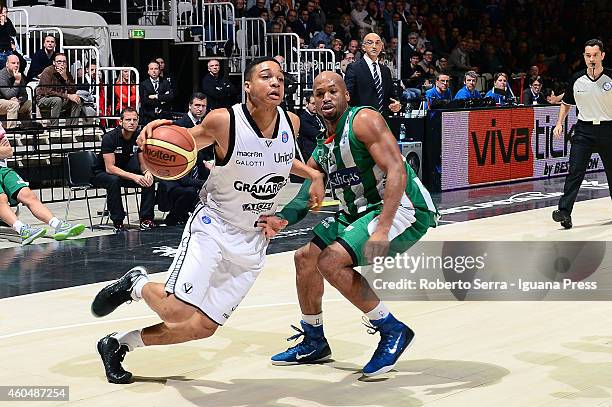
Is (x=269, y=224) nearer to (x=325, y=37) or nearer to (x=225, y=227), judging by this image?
(x=225, y=227)

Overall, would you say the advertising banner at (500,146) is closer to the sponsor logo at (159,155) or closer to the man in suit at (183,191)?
the man in suit at (183,191)

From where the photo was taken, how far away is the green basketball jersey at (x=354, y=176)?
20.9 feet

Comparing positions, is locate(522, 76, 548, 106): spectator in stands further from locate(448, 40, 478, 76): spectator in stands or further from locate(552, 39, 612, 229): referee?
locate(552, 39, 612, 229): referee

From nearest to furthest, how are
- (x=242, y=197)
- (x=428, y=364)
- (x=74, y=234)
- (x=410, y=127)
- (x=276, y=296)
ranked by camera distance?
(x=242, y=197)
(x=428, y=364)
(x=276, y=296)
(x=74, y=234)
(x=410, y=127)

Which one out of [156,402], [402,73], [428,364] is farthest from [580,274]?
[402,73]

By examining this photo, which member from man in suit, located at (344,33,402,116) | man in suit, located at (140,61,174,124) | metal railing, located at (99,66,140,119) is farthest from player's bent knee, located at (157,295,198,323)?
metal railing, located at (99,66,140,119)

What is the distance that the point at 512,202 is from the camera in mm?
14438

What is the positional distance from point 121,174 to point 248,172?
667cm

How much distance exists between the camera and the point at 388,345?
6.30 metres

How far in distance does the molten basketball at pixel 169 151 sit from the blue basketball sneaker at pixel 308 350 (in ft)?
4.72

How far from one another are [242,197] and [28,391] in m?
1.59

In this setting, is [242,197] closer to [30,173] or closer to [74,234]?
[74,234]

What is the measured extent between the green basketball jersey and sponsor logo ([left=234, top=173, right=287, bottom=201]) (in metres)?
0.43

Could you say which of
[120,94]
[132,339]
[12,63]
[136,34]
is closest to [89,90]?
[120,94]
